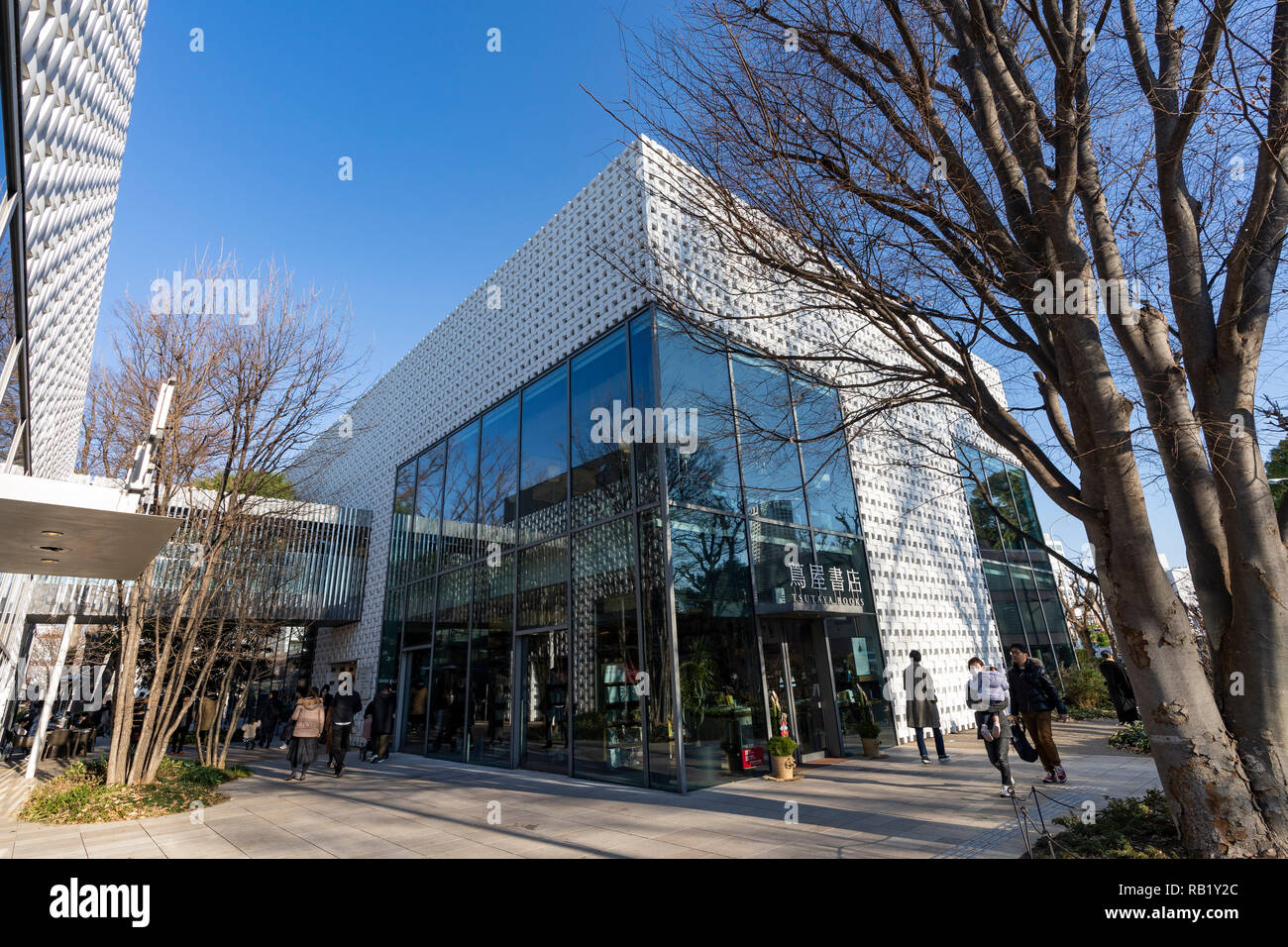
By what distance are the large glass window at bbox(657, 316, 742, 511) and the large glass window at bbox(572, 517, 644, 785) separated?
1109 millimetres

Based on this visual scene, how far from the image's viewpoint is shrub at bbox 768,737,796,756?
343 inches

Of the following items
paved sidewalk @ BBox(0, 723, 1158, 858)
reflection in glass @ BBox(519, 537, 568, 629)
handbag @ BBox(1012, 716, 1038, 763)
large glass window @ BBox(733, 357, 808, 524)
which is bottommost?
paved sidewalk @ BBox(0, 723, 1158, 858)

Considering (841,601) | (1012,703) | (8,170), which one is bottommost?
(1012,703)

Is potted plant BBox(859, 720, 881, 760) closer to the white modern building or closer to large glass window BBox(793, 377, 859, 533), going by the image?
the white modern building

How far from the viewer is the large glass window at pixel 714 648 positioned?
27.9ft

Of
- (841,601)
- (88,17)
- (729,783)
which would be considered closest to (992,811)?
(729,783)

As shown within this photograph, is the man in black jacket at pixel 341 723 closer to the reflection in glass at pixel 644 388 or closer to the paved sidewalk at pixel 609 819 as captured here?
the paved sidewalk at pixel 609 819

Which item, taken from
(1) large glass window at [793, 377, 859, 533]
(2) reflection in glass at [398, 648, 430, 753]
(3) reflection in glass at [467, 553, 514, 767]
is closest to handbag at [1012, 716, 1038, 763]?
(1) large glass window at [793, 377, 859, 533]

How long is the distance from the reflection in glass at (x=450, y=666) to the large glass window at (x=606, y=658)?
390cm

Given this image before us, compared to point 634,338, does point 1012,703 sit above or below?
below

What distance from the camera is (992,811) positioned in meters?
6.32

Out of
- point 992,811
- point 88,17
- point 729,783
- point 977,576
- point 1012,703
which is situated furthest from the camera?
point 977,576

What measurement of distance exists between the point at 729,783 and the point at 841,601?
376 cm
